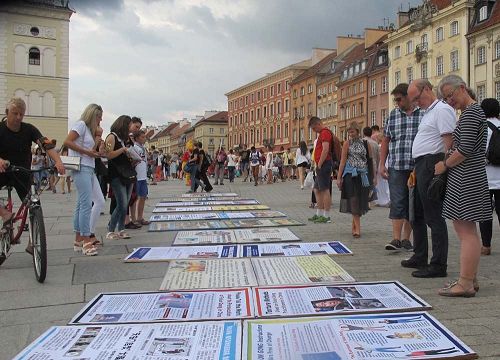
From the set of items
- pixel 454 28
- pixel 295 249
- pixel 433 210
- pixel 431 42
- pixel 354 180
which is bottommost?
pixel 295 249

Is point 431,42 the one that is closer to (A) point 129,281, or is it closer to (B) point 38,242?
(A) point 129,281

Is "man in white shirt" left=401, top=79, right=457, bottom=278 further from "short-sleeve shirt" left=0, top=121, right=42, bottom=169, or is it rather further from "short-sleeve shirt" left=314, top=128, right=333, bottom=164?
"short-sleeve shirt" left=0, top=121, right=42, bottom=169

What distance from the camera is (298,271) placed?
5445mm

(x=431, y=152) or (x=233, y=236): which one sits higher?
(x=431, y=152)

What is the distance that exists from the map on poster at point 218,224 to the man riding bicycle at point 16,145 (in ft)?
10.9

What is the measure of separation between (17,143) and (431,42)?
54.7 m

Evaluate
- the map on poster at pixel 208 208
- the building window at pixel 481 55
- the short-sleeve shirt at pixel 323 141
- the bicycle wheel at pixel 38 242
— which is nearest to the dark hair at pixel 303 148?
the map on poster at pixel 208 208

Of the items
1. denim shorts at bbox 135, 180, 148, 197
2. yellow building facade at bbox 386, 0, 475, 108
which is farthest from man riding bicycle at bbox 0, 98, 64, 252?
yellow building facade at bbox 386, 0, 475, 108

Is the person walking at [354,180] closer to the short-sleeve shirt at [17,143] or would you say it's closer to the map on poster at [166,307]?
the map on poster at [166,307]

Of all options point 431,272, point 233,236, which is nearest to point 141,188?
point 233,236

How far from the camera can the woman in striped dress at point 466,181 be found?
431 cm

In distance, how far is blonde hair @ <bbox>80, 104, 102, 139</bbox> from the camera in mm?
6711

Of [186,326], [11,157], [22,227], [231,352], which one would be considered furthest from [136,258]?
[231,352]

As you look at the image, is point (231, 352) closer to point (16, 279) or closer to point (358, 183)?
point (16, 279)
